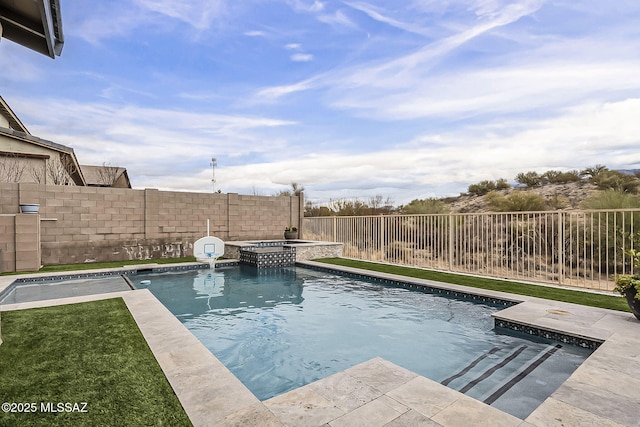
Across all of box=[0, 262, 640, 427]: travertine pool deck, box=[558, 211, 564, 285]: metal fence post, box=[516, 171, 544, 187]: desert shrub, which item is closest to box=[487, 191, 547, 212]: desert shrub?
box=[558, 211, 564, 285]: metal fence post

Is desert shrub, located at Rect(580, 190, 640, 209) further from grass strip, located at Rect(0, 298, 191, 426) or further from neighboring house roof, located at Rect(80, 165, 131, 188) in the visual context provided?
neighboring house roof, located at Rect(80, 165, 131, 188)

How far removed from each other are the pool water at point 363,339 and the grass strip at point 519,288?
0.94 m

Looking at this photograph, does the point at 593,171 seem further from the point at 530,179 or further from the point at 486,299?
the point at 486,299

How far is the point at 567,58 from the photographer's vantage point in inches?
339

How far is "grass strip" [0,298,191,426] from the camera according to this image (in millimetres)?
2180

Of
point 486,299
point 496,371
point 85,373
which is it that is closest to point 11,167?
point 85,373

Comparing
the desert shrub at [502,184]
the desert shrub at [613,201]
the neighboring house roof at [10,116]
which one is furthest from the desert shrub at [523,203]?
the neighboring house roof at [10,116]

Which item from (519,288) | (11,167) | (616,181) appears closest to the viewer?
(519,288)

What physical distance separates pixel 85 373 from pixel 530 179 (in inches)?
1252

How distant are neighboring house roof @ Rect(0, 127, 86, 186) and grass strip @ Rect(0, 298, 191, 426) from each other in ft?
35.7

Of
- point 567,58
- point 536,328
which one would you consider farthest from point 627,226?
point 536,328

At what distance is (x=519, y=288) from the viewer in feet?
21.5

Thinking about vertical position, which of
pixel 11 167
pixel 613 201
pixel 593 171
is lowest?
pixel 613 201

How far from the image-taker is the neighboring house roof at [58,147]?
11884 millimetres
